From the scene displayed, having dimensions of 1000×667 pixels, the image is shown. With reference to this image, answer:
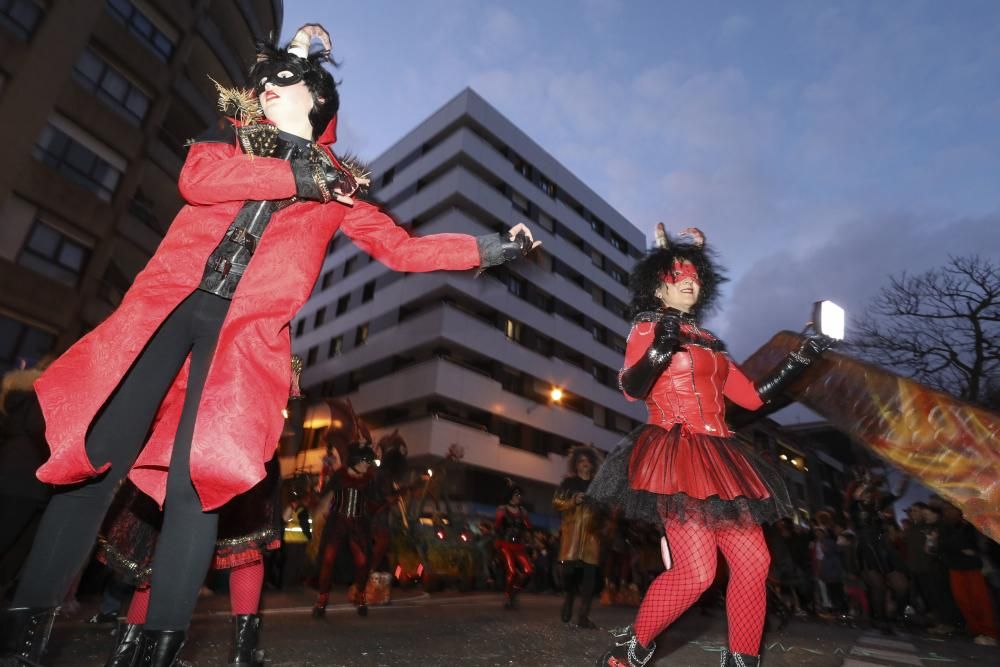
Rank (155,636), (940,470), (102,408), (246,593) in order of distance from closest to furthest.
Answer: (155,636)
(102,408)
(246,593)
(940,470)

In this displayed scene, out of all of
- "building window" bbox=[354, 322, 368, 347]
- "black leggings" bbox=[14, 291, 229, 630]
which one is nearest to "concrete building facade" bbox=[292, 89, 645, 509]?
"building window" bbox=[354, 322, 368, 347]

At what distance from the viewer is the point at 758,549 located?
100 inches

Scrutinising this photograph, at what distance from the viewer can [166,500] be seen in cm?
158

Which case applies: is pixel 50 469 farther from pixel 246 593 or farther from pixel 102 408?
pixel 246 593

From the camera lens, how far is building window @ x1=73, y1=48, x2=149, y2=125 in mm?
15133

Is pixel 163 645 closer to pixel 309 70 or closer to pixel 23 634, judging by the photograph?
pixel 23 634

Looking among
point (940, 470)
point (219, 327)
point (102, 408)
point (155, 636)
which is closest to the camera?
point (155, 636)

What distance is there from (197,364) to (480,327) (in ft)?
81.6

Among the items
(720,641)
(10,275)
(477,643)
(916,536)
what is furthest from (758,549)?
(10,275)

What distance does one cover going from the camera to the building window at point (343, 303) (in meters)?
32.0

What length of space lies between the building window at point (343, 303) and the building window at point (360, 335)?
2227mm

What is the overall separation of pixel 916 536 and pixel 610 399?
24.3m

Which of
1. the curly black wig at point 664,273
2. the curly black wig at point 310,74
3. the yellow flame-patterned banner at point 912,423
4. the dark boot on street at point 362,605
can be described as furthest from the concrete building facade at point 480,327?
the curly black wig at point 310,74

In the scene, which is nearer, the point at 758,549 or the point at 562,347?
the point at 758,549
